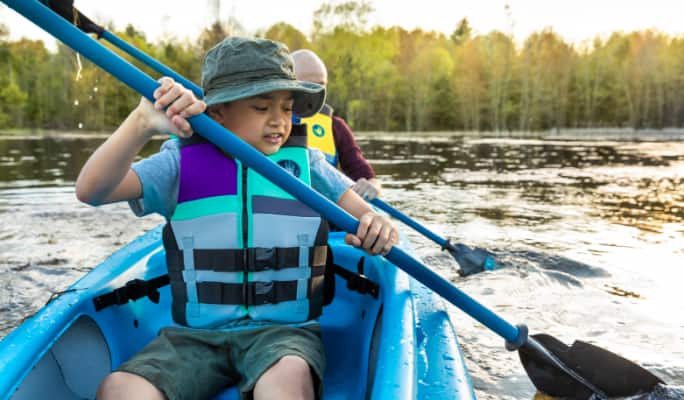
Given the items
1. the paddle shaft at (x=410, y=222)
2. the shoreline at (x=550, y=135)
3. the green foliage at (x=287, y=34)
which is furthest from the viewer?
the green foliage at (x=287, y=34)

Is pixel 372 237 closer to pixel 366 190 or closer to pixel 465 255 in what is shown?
pixel 366 190

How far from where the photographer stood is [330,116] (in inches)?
148

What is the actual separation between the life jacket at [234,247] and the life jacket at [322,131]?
2079mm

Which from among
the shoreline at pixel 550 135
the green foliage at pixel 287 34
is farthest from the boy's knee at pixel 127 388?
the green foliage at pixel 287 34

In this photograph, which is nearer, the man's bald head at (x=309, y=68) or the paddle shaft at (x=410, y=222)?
the man's bald head at (x=309, y=68)

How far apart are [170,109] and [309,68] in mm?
2119

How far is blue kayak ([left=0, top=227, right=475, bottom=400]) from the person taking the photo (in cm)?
136

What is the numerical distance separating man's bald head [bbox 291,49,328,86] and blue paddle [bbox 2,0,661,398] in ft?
6.21

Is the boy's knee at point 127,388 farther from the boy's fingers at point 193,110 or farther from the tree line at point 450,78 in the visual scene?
the tree line at point 450,78

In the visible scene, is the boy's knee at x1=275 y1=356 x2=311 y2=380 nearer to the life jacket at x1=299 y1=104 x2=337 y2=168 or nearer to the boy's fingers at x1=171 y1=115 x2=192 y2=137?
the boy's fingers at x1=171 y1=115 x2=192 y2=137

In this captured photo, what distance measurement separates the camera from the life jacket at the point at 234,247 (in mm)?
1561

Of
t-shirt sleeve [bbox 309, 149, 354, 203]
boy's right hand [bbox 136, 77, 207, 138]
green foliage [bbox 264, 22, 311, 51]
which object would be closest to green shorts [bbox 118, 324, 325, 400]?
t-shirt sleeve [bbox 309, 149, 354, 203]

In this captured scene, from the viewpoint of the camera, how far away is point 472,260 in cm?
381

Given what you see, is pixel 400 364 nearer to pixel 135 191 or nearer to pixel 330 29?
pixel 135 191
